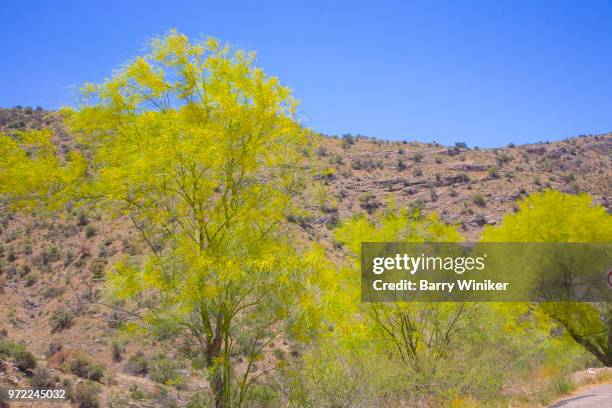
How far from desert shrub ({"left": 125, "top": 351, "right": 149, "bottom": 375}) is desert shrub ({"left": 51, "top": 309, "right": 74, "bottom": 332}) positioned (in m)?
4.34

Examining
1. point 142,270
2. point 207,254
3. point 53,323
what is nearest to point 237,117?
point 207,254

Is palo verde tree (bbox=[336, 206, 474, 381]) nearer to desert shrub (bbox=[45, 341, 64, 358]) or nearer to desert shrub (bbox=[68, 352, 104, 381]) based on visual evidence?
desert shrub (bbox=[68, 352, 104, 381])

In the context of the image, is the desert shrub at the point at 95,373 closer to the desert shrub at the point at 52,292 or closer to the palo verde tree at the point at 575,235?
the desert shrub at the point at 52,292

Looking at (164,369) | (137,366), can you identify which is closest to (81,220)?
(137,366)

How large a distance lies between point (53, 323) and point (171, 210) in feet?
55.2

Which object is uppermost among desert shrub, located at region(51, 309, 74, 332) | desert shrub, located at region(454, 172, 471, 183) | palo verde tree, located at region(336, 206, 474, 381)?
desert shrub, located at region(454, 172, 471, 183)

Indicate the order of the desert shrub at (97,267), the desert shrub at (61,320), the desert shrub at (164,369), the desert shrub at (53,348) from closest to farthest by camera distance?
the desert shrub at (164,369), the desert shrub at (53,348), the desert shrub at (61,320), the desert shrub at (97,267)

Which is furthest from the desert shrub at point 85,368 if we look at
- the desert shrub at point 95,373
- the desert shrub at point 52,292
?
the desert shrub at point 52,292

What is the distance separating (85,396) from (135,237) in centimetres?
1440

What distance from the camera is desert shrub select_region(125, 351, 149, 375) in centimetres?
1944

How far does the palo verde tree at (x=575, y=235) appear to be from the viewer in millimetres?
20062

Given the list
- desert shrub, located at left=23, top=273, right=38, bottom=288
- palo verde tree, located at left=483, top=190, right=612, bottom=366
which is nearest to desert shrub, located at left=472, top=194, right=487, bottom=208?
palo verde tree, located at left=483, top=190, right=612, bottom=366

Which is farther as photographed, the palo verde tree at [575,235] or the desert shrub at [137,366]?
the palo verde tree at [575,235]

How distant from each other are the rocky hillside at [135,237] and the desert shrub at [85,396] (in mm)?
39
